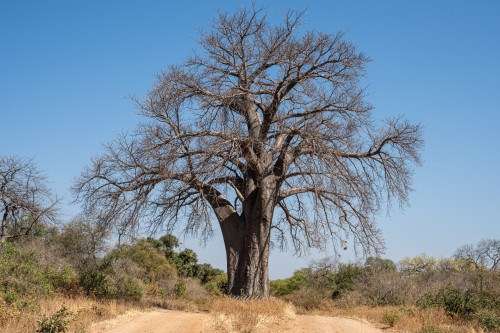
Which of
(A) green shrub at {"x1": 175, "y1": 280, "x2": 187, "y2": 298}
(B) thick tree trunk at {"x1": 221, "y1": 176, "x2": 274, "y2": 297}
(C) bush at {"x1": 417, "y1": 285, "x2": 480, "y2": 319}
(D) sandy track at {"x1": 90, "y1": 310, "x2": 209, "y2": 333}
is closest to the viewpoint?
(D) sandy track at {"x1": 90, "y1": 310, "x2": 209, "y2": 333}

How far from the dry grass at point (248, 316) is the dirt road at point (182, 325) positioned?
0.24 metres

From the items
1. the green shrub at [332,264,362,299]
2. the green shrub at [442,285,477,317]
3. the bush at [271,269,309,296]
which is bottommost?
the green shrub at [442,285,477,317]

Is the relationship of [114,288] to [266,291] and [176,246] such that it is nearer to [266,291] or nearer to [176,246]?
[266,291]

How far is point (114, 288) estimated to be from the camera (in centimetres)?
1784

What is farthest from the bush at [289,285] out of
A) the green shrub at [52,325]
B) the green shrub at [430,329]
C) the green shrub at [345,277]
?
the green shrub at [52,325]

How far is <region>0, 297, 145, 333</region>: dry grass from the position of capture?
11.2m

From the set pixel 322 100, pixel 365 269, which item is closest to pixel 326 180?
pixel 322 100

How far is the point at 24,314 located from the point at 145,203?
518 centimetres

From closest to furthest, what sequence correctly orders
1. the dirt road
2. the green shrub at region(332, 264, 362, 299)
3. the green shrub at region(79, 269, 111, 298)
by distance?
the dirt road → the green shrub at region(79, 269, 111, 298) → the green shrub at region(332, 264, 362, 299)

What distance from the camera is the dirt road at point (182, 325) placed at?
39.9ft

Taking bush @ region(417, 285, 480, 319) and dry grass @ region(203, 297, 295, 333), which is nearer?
dry grass @ region(203, 297, 295, 333)

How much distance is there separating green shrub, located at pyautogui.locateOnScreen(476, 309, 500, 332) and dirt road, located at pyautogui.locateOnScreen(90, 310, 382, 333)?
2.35m

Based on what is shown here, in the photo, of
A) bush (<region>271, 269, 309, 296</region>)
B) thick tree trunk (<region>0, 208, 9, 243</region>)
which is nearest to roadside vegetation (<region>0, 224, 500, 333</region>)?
thick tree trunk (<region>0, 208, 9, 243</region>)

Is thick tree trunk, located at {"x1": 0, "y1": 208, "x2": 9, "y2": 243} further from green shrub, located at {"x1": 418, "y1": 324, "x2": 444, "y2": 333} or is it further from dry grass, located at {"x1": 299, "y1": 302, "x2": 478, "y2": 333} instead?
green shrub, located at {"x1": 418, "y1": 324, "x2": 444, "y2": 333}
